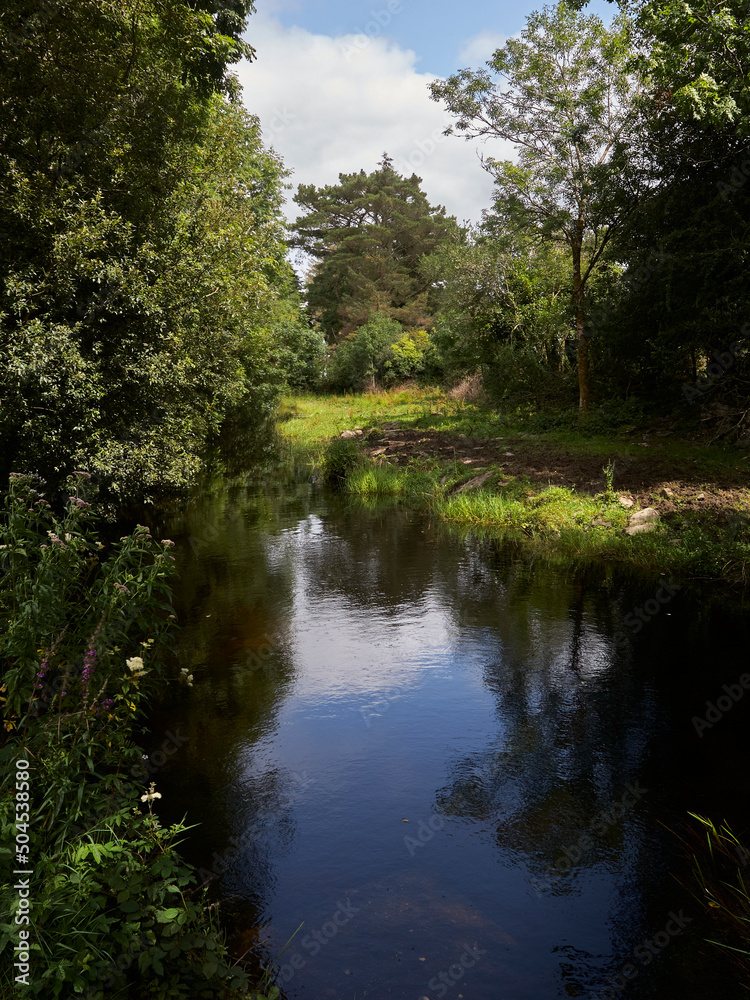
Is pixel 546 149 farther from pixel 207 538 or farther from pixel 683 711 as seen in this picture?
pixel 683 711

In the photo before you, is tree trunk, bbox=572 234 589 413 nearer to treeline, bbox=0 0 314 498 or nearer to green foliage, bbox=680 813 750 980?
treeline, bbox=0 0 314 498

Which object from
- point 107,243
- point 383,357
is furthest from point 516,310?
point 383,357

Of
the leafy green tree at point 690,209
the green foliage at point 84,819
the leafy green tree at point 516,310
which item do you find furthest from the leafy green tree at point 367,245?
the green foliage at point 84,819

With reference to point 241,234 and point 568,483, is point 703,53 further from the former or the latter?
point 241,234

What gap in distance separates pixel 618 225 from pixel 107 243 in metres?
12.3

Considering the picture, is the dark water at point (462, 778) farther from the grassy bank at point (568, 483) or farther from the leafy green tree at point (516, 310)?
the leafy green tree at point (516, 310)

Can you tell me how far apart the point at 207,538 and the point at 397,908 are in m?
9.52

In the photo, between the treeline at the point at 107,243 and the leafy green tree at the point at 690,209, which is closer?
the treeline at the point at 107,243

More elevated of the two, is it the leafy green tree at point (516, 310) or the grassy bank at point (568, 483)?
the leafy green tree at point (516, 310)

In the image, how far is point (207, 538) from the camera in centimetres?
1237

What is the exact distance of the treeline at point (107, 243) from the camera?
7617 millimetres

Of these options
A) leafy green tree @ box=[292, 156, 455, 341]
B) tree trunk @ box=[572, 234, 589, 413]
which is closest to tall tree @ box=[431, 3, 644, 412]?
tree trunk @ box=[572, 234, 589, 413]

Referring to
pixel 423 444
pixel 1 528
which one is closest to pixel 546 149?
pixel 423 444

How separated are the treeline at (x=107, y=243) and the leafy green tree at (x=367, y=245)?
3053cm
